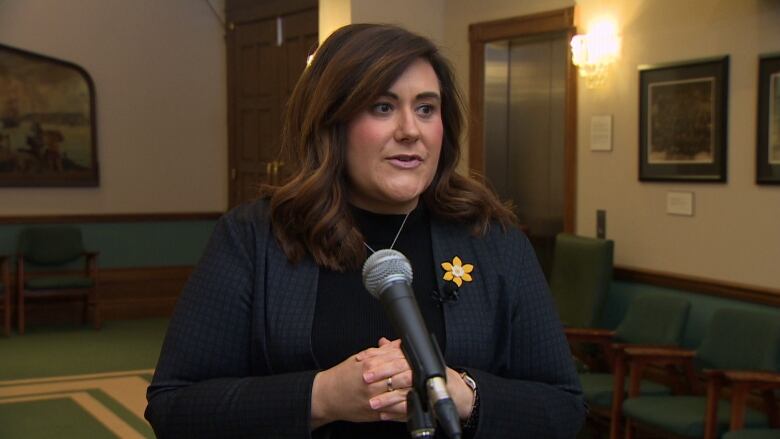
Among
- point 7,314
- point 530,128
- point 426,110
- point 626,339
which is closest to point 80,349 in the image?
point 7,314

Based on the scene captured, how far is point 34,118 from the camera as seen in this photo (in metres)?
10.8

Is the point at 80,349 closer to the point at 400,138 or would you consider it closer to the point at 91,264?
the point at 91,264

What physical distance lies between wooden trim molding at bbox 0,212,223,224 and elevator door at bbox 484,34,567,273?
4399 mm

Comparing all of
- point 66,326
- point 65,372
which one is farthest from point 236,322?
point 66,326

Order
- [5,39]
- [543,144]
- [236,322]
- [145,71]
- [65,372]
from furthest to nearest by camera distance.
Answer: [145,71] < [5,39] < [65,372] < [543,144] < [236,322]

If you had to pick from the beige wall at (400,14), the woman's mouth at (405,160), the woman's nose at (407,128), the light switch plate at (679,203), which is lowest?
the light switch plate at (679,203)

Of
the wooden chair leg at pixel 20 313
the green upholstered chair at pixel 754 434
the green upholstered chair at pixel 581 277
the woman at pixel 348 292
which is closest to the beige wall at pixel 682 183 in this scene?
the green upholstered chair at pixel 581 277

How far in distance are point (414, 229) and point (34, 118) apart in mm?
9531

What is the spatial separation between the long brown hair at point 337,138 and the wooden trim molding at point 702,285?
13.7 ft

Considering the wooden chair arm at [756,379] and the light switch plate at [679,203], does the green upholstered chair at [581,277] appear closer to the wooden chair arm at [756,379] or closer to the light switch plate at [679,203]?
the light switch plate at [679,203]

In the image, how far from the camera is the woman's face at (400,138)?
75.9 inches

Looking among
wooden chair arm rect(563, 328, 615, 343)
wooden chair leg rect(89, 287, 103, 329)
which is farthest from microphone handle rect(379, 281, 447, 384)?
wooden chair leg rect(89, 287, 103, 329)

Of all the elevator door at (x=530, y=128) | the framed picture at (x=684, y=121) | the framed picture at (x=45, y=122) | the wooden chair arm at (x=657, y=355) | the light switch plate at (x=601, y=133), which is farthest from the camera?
the framed picture at (x=45, y=122)

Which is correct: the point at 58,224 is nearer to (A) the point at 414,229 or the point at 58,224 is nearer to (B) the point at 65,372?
(B) the point at 65,372
